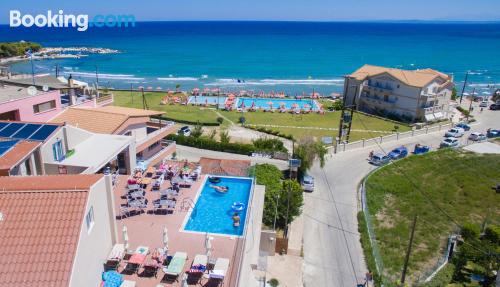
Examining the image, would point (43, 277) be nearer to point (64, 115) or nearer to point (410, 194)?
point (64, 115)

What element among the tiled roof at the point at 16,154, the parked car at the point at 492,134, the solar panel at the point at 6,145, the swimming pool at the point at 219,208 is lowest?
the parked car at the point at 492,134

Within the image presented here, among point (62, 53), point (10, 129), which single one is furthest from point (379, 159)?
point (62, 53)

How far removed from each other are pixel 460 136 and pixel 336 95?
98.4ft

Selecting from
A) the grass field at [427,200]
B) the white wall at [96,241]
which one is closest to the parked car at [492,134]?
the grass field at [427,200]

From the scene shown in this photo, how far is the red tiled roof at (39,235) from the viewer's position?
9680 mm

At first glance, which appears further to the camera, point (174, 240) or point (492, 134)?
point (492, 134)

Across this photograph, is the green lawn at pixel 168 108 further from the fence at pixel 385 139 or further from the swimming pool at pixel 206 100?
the fence at pixel 385 139

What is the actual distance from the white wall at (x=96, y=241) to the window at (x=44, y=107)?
1457 centimetres

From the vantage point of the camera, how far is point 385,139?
43625 mm

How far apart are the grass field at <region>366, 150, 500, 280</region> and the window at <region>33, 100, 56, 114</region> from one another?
74.5 feet

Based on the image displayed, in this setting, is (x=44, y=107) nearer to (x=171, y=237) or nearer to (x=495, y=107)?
(x=171, y=237)

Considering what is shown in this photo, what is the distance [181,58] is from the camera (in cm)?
12356

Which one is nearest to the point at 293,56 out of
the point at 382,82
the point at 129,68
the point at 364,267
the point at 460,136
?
the point at 129,68

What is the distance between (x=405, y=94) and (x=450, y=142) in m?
14.5
